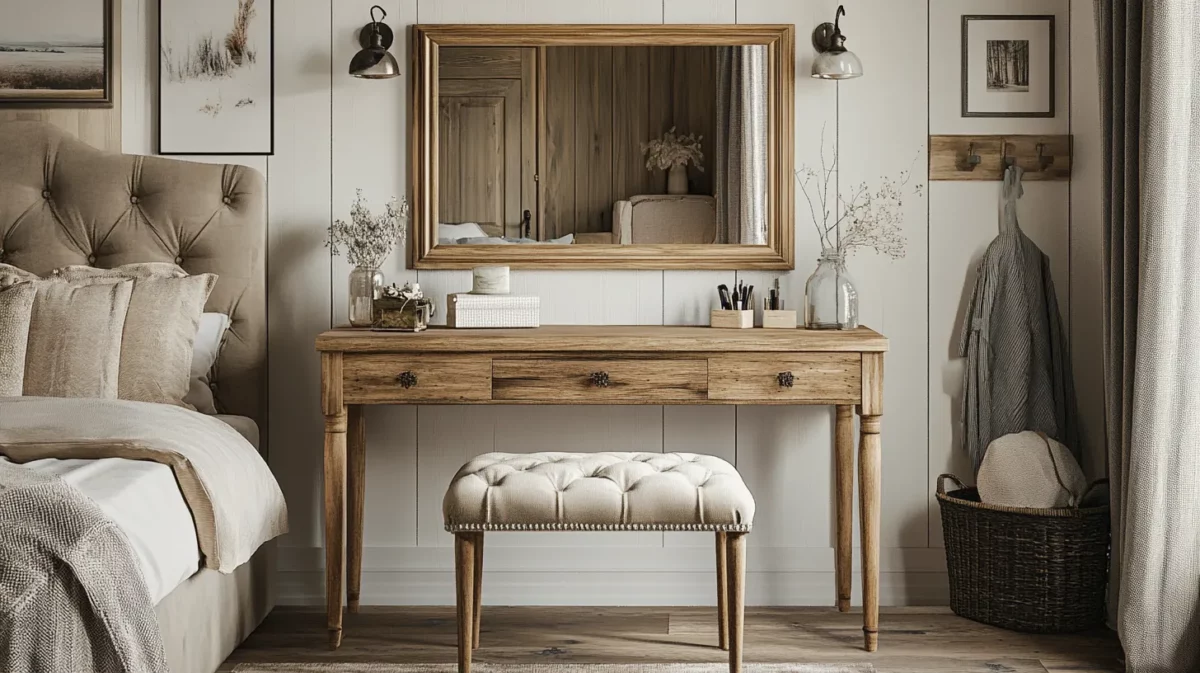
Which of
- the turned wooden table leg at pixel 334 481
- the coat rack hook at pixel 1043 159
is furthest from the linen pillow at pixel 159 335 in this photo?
the coat rack hook at pixel 1043 159

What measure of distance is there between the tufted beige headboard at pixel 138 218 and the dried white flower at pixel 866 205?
161cm

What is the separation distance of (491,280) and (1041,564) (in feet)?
5.33

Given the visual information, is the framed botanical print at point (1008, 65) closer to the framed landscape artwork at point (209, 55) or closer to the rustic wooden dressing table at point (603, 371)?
the rustic wooden dressing table at point (603, 371)

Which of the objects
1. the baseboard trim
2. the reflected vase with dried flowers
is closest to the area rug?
the baseboard trim

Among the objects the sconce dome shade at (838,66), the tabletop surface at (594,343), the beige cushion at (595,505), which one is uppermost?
the sconce dome shade at (838,66)

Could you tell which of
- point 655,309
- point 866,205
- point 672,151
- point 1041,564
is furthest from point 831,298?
point 1041,564

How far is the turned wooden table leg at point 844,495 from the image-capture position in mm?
2869

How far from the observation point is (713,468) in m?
2.45

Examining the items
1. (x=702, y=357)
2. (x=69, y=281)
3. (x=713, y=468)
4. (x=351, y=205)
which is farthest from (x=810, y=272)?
(x=69, y=281)

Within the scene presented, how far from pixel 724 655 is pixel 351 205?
5.37ft

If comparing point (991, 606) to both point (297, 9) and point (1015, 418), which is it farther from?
point (297, 9)

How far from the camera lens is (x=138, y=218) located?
2.94 m

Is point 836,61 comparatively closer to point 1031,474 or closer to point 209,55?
point 1031,474

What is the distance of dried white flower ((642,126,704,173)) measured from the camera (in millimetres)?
3035
